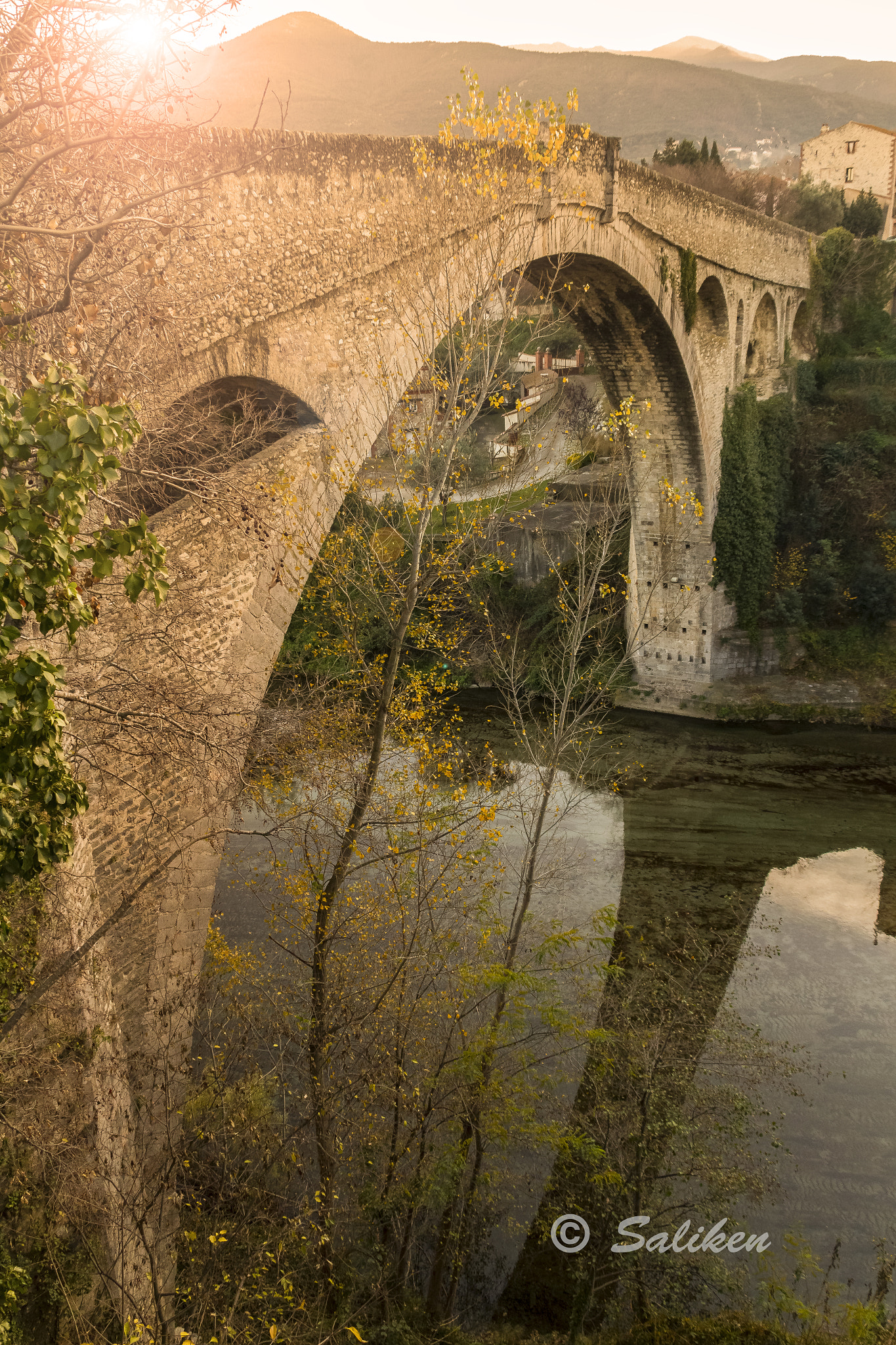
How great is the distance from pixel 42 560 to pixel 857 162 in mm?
43007

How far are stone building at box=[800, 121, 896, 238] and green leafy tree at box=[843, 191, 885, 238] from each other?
4325 millimetres

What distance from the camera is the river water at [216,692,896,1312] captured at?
7.66 meters

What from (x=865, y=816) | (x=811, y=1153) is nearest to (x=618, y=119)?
(x=865, y=816)

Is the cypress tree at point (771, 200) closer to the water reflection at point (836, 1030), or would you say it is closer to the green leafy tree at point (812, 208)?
the green leafy tree at point (812, 208)

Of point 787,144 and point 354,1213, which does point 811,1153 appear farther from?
point 787,144

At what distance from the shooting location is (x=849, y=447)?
1977 centimetres

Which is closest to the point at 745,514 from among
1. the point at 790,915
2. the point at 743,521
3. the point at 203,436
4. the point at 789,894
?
the point at 743,521

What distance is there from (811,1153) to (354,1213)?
4.02 meters

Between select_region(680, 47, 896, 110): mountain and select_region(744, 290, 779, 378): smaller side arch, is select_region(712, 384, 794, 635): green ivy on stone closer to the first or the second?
select_region(744, 290, 779, 378): smaller side arch

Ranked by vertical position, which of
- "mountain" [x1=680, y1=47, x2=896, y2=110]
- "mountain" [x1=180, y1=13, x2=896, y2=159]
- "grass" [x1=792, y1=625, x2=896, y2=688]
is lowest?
"grass" [x1=792, y1=625, x2=896, y2=688]

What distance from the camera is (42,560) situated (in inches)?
115

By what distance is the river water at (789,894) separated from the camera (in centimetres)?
766

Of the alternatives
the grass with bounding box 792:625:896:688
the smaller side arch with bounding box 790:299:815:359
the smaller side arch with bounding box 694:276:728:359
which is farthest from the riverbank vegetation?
the smaller side arch with bounding box 790:299:815:359

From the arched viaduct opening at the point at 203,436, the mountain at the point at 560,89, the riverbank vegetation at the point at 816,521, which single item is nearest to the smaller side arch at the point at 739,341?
the riverbank vegetation at the point at 816,521
